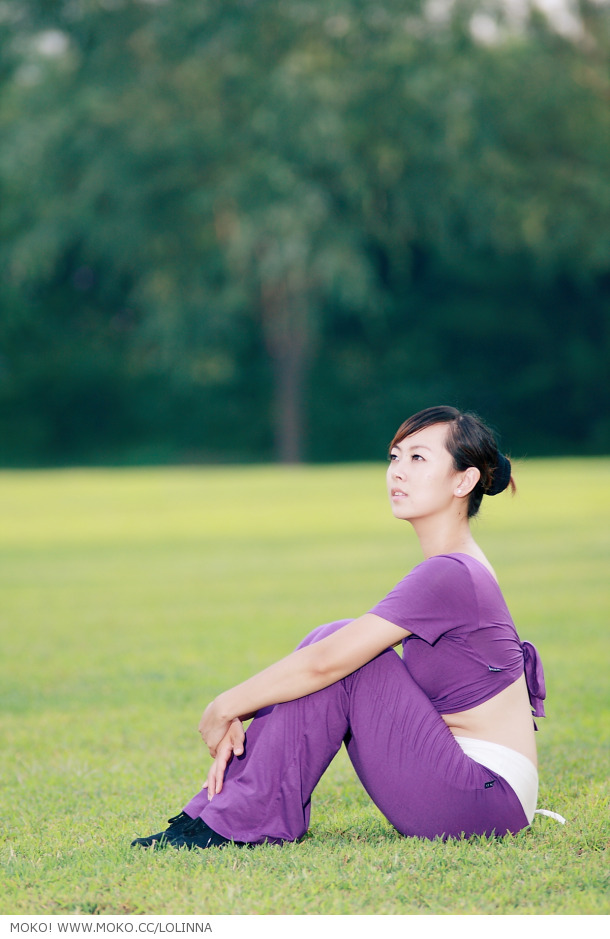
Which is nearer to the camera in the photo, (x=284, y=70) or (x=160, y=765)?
(x=160, y=765)

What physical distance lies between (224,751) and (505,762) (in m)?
0.86

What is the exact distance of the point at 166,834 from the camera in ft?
12.1

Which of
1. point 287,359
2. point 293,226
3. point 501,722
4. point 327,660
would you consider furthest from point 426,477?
point 287,359

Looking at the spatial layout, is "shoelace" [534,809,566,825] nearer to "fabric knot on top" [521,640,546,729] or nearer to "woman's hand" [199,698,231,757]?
"fabric knot on top" [521,640,546,729]

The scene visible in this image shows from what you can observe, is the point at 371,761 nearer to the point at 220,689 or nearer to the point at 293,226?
the point at 220,689

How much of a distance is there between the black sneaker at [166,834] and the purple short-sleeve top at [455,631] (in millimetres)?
850

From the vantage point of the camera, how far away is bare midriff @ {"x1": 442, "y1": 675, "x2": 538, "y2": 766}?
12.0 ft

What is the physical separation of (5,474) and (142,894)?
2834 cm

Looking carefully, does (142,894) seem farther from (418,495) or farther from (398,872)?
(418,495)

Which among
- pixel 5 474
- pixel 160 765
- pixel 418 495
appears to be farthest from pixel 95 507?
pixel 418 495

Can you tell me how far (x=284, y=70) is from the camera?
31484mm

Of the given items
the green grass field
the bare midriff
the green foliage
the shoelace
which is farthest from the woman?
the green foliage

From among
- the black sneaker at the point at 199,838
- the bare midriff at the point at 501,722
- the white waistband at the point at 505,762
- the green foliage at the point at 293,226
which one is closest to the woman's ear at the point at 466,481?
the bare midriff at the point at 501,722

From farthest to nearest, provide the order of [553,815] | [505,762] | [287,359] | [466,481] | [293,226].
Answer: [287,359] → [293,226] → [553,815] → [466,481] → [505,762]
